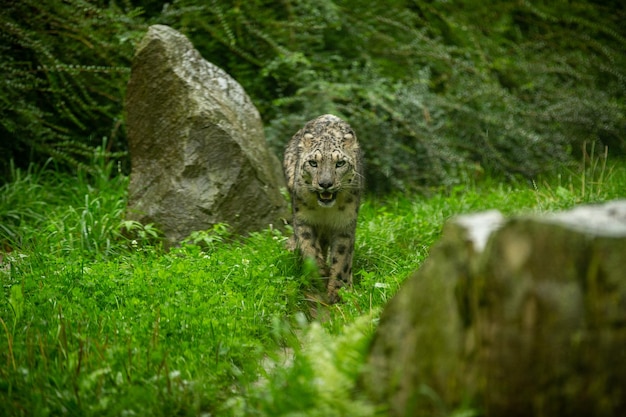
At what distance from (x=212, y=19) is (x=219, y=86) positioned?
6.60 ft

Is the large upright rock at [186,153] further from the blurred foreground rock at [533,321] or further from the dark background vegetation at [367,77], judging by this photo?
the blurred foreground rock at [533,321]

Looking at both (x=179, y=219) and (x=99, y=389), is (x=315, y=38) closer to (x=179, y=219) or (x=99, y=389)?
(x=179, y=219)

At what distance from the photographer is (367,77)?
395 inches

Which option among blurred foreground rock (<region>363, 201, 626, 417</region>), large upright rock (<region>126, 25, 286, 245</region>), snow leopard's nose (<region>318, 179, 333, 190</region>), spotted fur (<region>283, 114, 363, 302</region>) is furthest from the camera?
large upright rock (<region>126, 25, 286, 245</region>)

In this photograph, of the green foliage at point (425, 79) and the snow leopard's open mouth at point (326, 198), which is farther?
the green foliage at point (425, 79)

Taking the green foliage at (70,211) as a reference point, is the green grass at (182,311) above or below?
above

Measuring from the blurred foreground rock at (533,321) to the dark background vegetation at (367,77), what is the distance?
6463 millimetres

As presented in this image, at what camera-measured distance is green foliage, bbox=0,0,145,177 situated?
8.38m

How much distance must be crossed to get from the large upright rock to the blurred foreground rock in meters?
4.53

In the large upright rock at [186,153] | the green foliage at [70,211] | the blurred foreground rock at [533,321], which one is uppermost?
the blurred foreground rock at [533,321]

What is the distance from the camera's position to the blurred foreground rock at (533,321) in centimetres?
269

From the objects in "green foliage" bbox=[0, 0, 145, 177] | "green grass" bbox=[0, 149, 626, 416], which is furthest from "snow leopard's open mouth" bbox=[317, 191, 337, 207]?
"green foliage" bbox=[0, 0, 145, 177]

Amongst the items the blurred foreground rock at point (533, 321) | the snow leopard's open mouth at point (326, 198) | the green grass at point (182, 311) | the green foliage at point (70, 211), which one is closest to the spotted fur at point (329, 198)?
the snow leopard's open mouth at point (326, 198)

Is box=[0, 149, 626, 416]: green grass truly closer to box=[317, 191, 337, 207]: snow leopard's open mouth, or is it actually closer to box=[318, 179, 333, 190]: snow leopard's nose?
box=[317, 191, 337, 207]: snow leopard's open mouth
